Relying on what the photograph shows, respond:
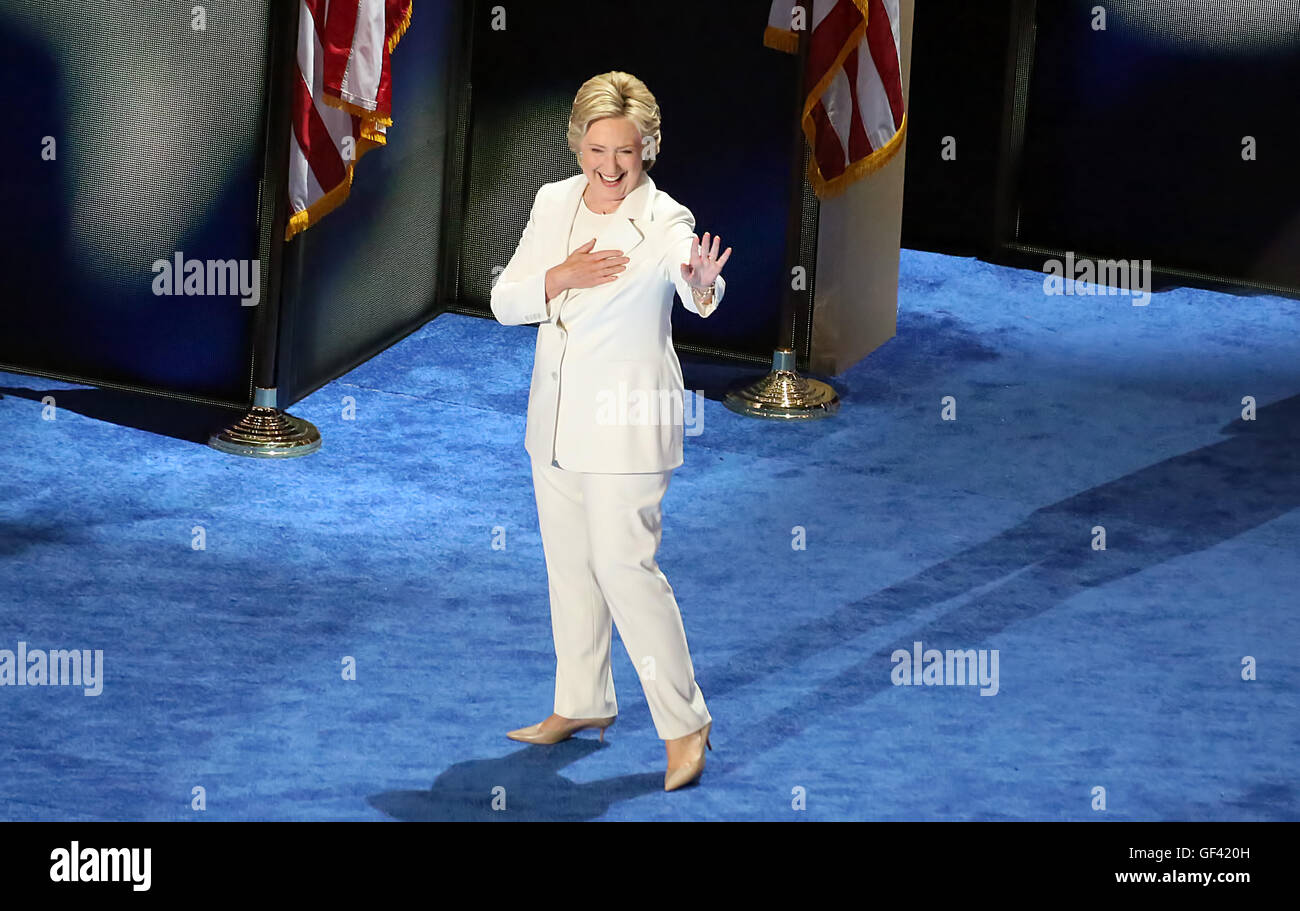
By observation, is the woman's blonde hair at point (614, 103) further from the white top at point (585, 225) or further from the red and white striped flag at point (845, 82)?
the red and white striped flag at point (845, 82)

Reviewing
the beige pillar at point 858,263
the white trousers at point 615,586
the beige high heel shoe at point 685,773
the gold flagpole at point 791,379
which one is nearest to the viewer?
the white trousers at point 615,586

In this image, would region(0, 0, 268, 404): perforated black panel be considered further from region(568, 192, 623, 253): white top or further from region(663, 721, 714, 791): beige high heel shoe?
region(663, 721, 714, 791): beige high heel shoe

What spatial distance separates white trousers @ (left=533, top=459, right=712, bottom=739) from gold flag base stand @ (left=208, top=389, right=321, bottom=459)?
2.47m

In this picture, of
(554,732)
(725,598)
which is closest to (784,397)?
(725,598)

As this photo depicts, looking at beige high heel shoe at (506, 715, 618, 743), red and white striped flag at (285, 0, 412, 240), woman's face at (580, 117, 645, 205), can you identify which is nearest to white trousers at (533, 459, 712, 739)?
beige high heel shoe at (506, 715, 618, 743)

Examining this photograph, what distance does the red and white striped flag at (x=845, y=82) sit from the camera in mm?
8680

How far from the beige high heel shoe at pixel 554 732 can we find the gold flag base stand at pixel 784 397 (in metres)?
2.95

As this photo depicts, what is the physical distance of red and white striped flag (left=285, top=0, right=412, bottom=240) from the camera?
798cm

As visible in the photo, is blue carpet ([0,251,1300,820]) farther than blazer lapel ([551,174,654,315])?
Yes

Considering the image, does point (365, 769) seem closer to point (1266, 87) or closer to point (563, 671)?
point (563, 671)

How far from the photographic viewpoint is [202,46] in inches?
321

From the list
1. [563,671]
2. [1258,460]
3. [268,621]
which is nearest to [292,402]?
[268,621]

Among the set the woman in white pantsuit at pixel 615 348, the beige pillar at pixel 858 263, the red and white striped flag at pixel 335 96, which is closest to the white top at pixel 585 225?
the woman in white pantsuit at pixel 615 348

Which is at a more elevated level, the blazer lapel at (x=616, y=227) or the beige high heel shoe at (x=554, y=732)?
the blazer lapel at (x=616, y=227)
